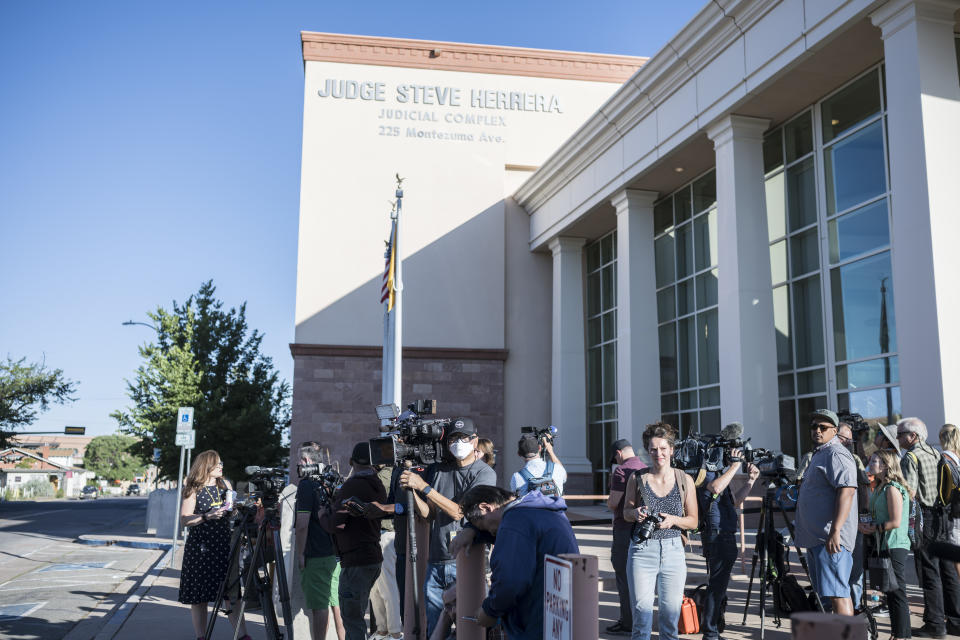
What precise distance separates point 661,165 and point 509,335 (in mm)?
8946

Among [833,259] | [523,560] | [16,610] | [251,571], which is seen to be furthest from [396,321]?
[523,560]

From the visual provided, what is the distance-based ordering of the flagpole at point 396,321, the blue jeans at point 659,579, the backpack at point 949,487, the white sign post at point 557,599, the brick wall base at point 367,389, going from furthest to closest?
the brick wall base at point 367,389 < the flagpole at point 396,321 < the backpack at point 949,487 < the blue jeans at point 659,579 < the white sign post at point 557,599

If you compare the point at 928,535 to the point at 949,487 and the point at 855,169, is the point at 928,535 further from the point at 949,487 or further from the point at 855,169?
the point at 855,169

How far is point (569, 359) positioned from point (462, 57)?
10.8 m

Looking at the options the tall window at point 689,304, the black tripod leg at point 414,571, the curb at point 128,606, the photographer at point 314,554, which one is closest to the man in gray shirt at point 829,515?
the black tripod leg at point 414,571

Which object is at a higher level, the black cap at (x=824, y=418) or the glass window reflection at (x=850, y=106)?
the glass window reflection at (x=850, y=106)

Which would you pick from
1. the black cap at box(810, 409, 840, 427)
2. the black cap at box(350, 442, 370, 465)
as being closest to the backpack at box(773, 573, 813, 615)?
the black cap at box(810, 409, 840, 427)

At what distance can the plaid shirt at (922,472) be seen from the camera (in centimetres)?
718

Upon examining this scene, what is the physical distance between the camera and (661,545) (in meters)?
5.74

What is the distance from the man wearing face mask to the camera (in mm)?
5719

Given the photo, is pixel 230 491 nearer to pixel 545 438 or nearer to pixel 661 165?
pixel 545 438

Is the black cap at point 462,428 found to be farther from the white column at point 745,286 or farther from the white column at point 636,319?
the white column at point 636,319

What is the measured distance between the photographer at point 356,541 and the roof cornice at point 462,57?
21334mm

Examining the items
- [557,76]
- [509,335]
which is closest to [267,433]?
[509,335]
